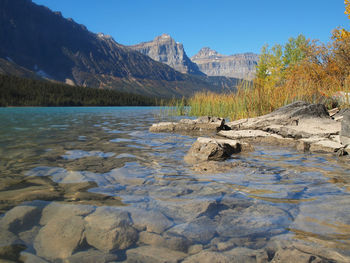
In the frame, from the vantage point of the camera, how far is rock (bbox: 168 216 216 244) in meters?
2.05

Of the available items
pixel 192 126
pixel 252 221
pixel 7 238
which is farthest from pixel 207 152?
pixel 192 126

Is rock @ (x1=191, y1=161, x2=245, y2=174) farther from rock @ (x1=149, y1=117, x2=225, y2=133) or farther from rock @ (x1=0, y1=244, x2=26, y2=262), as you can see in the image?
rock @ (x1=149, y1=117, x2=225, y2=133)

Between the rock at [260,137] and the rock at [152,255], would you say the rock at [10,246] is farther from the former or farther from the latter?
the rock at [260,137]

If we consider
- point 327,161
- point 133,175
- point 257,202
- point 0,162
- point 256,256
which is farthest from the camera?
point 327,161

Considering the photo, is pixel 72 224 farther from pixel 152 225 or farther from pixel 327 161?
pixel 327 161

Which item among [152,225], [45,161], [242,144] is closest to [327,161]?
[242,144]

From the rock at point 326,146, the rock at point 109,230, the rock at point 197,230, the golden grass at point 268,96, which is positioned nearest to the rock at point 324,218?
the rock at point 197,230

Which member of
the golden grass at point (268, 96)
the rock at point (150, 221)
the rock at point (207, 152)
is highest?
the golden grass at point (268, 96)

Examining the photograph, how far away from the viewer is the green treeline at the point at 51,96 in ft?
234

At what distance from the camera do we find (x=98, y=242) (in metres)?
1.99

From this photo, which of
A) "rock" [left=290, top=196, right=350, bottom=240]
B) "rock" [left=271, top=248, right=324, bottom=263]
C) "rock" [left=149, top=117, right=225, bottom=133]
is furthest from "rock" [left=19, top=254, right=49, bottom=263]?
"rock" [left=149, top=117, right=225, bottom=133]

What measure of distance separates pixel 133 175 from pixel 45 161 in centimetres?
189

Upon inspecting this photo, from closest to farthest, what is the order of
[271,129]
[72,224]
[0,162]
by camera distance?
[72,224], [0,162], [271,129]

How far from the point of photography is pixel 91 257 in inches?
70.7
